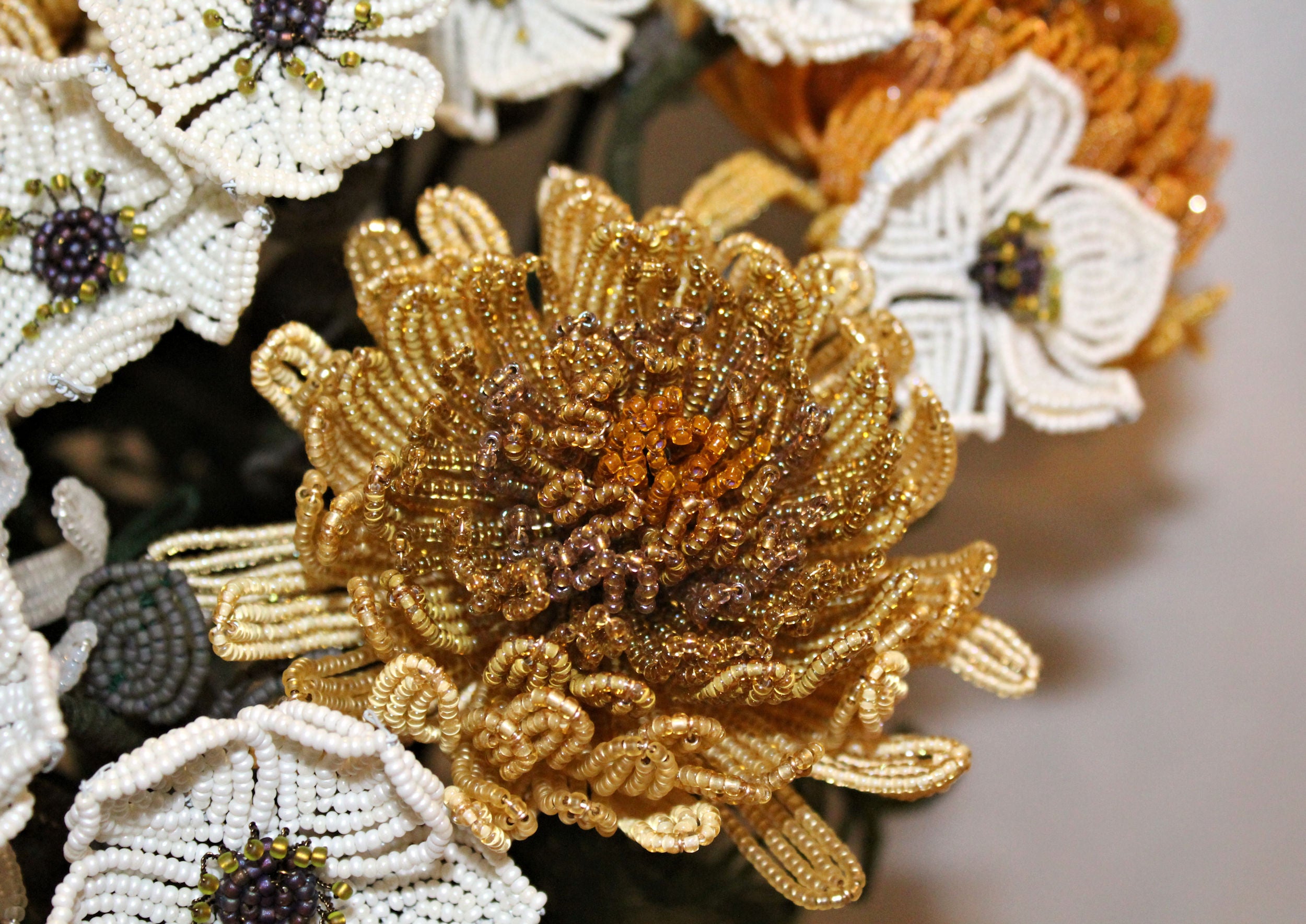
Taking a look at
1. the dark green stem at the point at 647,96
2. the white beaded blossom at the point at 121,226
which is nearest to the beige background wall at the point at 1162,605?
the dark green stem at the point at 647,96

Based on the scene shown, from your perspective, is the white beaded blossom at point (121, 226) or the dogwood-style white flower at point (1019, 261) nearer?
the white beaded blossom at point (121, 226)

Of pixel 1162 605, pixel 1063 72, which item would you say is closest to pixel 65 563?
pixel 1063 72

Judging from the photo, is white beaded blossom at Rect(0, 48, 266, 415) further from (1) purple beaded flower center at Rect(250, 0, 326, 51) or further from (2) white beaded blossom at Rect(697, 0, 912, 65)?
(2) white beaded blossom at Rect(697, 0, 912, 65)

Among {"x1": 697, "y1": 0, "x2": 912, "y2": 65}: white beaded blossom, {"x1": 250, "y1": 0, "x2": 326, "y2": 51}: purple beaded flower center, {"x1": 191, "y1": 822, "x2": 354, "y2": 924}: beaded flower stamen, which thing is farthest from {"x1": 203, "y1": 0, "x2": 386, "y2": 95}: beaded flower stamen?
{"x1": 191, "y1": 822, "x2": 354, "y2": 924}: beaded flower stamen

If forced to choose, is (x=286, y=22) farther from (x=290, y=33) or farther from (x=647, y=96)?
(x=647, y=96)

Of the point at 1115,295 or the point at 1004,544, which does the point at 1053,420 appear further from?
the point at 1004,544

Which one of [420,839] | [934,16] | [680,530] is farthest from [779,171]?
[420,839]

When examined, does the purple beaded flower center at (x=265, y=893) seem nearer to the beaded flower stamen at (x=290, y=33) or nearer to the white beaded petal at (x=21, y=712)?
the white beaded petal at (x=21, y=712)
